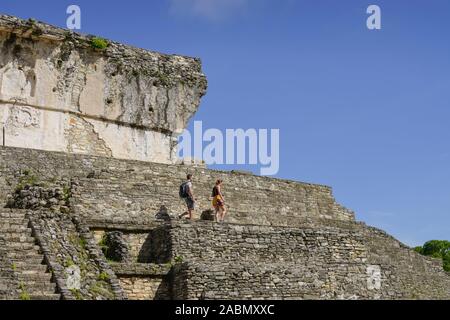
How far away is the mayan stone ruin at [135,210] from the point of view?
763 inches

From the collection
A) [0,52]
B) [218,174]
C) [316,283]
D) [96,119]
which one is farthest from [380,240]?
[0,52]

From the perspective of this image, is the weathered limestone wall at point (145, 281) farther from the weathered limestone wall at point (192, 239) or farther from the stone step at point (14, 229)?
the stone step at point (14, 229)

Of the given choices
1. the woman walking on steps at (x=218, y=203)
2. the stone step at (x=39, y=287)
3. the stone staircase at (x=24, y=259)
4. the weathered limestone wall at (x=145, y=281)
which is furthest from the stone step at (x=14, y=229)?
the woman walking on steps at (x=218, y=203)

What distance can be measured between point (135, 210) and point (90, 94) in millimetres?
9217

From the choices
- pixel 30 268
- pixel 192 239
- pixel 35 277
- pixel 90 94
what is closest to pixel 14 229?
pixel 30 268

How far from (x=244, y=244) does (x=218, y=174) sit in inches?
Result: 253

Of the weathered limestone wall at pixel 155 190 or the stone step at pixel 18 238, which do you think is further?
the weathered limestone wall at pixel 155 190

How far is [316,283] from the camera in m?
21.2

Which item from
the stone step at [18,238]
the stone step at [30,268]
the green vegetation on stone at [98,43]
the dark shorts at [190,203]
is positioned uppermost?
the green vegetation on stone at [98,43]

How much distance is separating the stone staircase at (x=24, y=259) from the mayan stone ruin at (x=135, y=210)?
3cm

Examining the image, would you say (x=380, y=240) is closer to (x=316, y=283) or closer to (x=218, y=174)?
(x=218, y=174)

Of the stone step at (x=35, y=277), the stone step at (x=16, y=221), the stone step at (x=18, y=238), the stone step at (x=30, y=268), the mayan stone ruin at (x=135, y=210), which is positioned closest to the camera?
the stone step at (x=35, y=277)

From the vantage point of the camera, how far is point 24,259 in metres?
18.1
